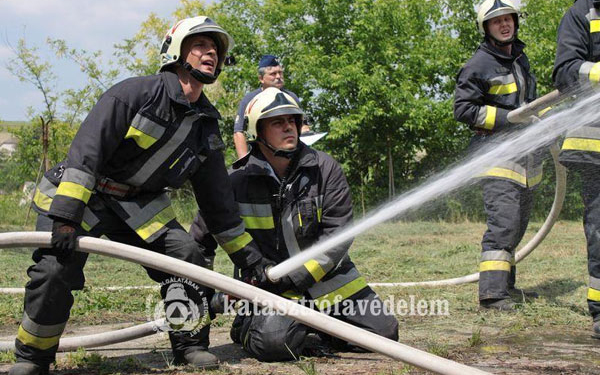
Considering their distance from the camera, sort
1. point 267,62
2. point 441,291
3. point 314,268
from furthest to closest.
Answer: point 267,62, point 441,291, point 314,268

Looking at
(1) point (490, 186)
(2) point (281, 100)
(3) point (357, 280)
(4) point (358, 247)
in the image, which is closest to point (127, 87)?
(2) point (281, 100)

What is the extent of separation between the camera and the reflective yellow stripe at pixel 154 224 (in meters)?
3.70

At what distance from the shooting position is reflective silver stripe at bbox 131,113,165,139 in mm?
3564

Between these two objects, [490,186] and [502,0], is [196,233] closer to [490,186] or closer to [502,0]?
[490,186]

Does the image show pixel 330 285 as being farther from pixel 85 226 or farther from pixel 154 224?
pixel 85 226

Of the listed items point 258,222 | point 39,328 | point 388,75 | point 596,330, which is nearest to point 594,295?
point 596,330

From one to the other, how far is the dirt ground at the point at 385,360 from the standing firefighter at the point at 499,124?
81 cm

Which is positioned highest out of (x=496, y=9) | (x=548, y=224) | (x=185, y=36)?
(x=496, y=9)

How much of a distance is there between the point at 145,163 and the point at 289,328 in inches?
46.3

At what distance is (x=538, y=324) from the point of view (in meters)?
4.60

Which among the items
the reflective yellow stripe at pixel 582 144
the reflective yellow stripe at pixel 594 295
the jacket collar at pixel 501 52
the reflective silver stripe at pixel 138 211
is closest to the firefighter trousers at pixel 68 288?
A: the reflective silver stripe at pixel 138 211

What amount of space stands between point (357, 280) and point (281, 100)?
116 cm

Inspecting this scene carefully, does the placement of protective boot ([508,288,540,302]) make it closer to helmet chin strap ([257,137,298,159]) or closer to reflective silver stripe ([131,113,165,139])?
helmet chin strap ([257,137,298,159])

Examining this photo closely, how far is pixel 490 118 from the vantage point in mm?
5145
